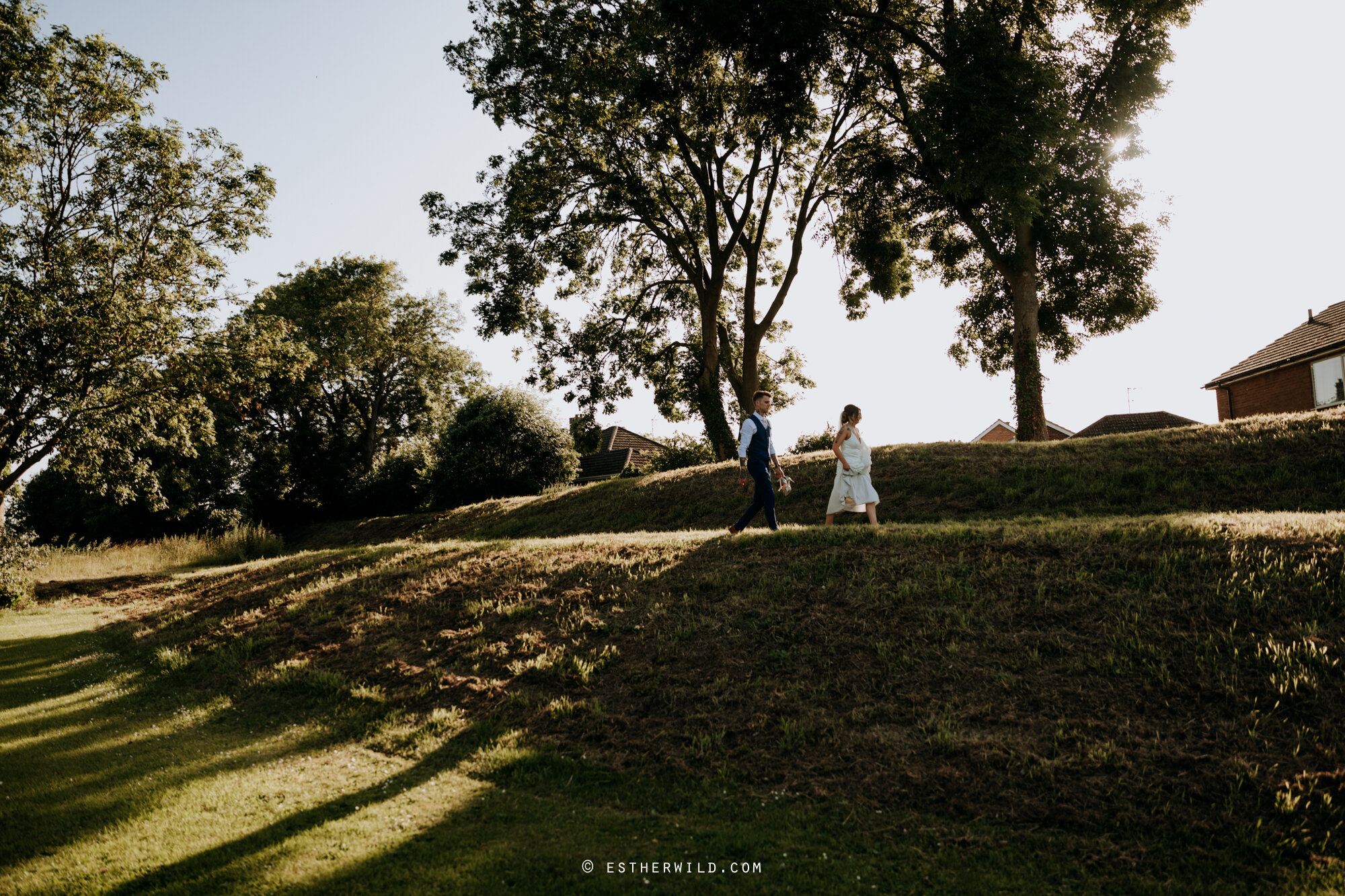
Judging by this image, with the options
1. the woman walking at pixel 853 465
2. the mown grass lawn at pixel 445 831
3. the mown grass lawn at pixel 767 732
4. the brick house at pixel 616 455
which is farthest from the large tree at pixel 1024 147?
the brick house at pixel 616 455

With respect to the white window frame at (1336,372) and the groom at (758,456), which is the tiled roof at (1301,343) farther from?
the groom at (758,456)

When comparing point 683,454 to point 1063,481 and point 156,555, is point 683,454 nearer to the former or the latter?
point 1063,481

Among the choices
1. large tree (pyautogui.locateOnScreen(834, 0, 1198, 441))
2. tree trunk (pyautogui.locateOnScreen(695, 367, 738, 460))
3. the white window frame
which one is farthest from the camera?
the white window frame

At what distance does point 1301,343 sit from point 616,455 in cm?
3405

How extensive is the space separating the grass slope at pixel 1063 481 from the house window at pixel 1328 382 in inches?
685

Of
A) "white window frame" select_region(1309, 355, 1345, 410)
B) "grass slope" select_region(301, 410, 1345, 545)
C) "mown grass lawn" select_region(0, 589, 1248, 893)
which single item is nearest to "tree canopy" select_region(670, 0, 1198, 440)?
"grass slope" select_region(301, 410, 1345, 545)

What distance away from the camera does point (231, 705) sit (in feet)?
27.2

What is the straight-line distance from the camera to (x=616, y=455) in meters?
45.2

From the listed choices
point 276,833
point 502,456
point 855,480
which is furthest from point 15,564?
point 855,480

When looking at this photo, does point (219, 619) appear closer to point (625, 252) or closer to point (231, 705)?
point (231, 705)

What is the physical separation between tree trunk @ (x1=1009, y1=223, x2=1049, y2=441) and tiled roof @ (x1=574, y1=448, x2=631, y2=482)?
86.1 ft

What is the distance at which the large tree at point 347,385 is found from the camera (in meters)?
42.2

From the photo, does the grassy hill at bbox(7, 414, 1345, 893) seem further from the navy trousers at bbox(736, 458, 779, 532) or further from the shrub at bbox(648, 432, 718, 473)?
the shrub at bbox(648, 432, 718, 473)

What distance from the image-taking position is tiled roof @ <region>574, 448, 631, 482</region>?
144ft
